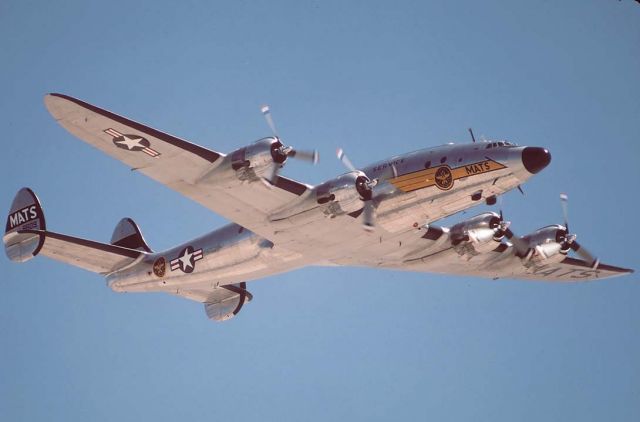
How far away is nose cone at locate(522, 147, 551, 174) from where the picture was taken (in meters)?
23.6

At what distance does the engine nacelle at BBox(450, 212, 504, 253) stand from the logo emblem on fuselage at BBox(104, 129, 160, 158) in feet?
37.0

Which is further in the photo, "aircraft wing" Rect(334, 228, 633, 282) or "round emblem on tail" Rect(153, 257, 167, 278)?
"round emblem on tail" Rect(153, 257, 167, 278)

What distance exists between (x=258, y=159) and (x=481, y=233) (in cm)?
954

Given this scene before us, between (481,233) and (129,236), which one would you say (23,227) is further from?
(481,233)

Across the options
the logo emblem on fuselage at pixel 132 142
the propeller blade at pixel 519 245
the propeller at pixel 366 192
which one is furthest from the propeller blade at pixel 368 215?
the propeller blade at pixel 519 245

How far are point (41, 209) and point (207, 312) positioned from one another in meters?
8.24

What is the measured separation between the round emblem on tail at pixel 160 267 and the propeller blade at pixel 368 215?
8.98 m

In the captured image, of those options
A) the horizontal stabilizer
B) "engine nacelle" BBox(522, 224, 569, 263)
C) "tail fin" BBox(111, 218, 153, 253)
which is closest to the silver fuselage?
the horizontal stabilizer

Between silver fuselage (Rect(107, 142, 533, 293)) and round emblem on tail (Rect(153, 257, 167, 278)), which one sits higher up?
round emblem on tail (Rect(153, 257, 167, 278))

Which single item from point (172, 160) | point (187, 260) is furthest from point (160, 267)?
point (172, 160)

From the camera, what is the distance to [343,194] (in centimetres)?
2386

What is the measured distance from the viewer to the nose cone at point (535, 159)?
77.5 feet

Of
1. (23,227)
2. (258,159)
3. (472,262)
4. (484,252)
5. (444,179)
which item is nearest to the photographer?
(258,159)

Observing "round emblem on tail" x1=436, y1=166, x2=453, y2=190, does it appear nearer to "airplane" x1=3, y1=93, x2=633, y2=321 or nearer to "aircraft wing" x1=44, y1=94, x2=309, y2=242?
"airplane" x1=3, y1=93, x2=633, y2=321
